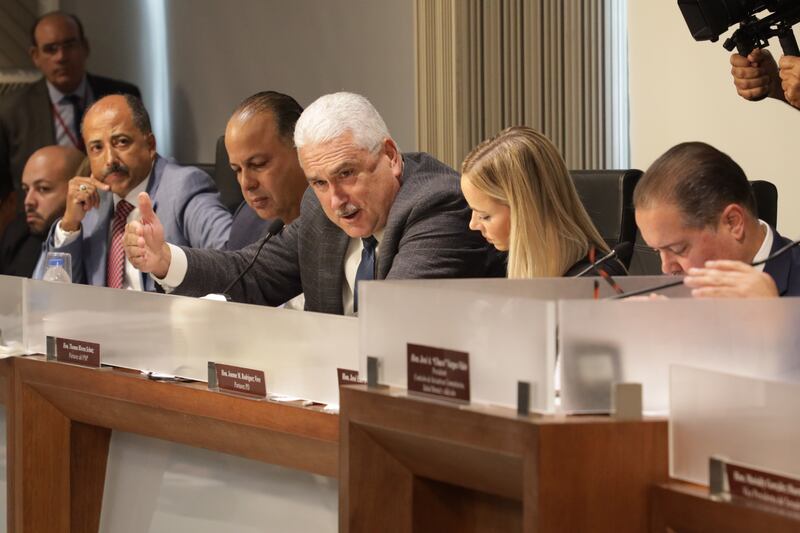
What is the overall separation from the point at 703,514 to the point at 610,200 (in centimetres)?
207

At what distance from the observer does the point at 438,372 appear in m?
1.36

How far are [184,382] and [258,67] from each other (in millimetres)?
4140

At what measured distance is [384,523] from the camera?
4.77ft

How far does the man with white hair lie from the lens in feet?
8.50

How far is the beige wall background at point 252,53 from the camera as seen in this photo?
5355 millimetres

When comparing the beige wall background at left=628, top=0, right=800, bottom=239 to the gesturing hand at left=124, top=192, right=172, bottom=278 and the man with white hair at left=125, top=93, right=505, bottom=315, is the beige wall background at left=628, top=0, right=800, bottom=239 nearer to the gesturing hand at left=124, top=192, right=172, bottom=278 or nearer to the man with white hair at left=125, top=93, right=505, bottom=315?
the man with white hair at left=125, top=93, right=505, bottom=315

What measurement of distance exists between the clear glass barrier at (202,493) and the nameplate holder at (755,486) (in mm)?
734

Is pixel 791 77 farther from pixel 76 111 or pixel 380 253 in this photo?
pixel 76 111

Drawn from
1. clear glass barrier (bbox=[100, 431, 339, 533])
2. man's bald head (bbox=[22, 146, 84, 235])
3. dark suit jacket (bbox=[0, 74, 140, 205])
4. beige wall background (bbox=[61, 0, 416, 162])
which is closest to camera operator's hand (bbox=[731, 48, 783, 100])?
clear glass barrier (bbox=[100, 431, 339, 533])

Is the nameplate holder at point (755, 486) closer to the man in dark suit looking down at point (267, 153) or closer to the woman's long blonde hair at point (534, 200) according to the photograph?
the woman's long blonde hair at point (534, 200)

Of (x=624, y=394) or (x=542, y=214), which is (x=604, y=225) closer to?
(x=542, y=214)

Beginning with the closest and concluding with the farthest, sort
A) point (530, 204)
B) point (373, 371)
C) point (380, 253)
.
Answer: point (373, 371) < point (530, 204) < point (380, 253)

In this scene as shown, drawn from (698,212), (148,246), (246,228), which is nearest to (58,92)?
(246,228)

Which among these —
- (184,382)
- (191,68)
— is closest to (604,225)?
(184,382)
